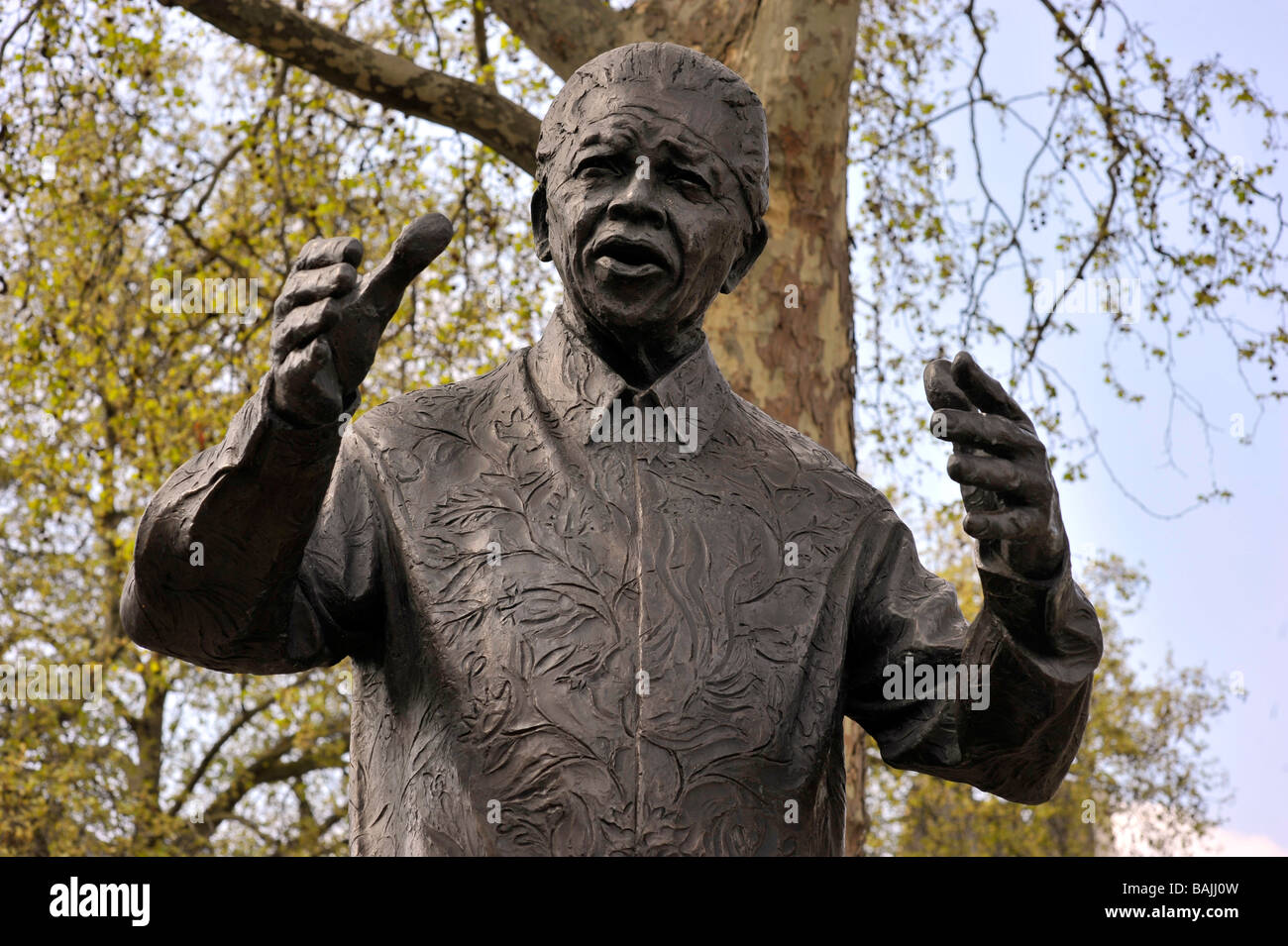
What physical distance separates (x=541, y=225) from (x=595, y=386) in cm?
37

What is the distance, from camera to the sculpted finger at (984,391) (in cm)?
346

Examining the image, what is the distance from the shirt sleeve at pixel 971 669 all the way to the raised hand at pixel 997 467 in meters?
0.08

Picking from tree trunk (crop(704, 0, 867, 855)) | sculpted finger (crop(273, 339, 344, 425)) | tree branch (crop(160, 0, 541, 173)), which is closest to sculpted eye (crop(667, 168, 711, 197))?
sculpted finger (crop(273, 339, 344, 425))

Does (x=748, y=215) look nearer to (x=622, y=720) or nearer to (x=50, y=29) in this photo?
(x=622, y=720)

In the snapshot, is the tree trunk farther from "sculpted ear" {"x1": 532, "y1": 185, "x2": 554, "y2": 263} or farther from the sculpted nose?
the sculpted nose

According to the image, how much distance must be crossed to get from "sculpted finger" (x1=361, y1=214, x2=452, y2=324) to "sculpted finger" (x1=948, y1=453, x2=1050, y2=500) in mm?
957

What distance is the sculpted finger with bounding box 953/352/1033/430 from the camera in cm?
346

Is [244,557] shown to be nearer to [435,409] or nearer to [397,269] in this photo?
[397,269]

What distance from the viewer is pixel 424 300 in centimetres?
1214

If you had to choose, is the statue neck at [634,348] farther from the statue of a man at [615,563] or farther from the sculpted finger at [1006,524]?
the sculpted finger at [1006,524]

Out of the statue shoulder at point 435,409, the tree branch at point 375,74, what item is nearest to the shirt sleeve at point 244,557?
the statue shoulder at point 435,409

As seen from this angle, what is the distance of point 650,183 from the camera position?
152 inches

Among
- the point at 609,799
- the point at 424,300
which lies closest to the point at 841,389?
the point at 424,300
